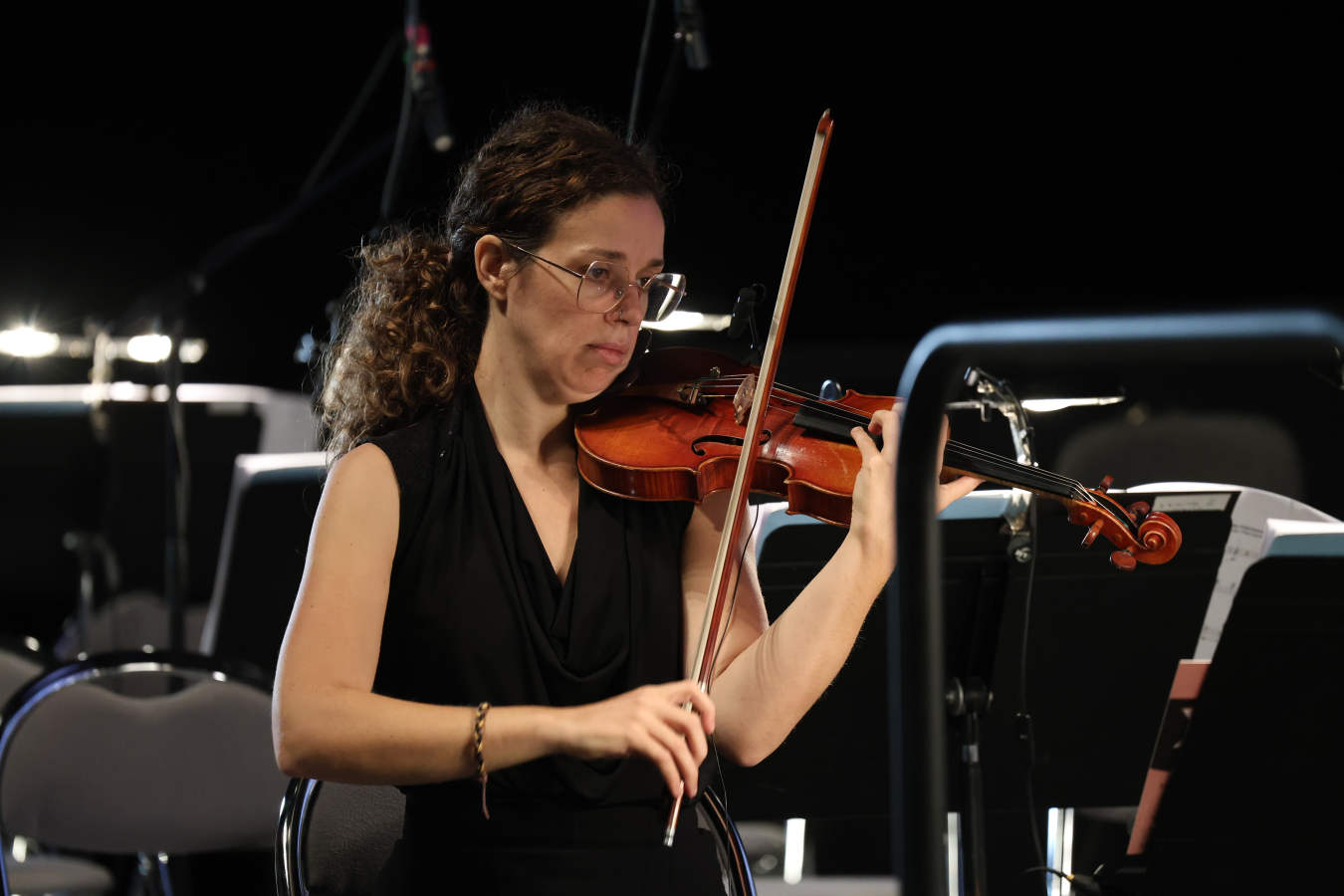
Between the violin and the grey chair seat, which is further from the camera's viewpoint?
the grey chair seat

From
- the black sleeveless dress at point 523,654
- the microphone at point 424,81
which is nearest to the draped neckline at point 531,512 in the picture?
the black sleeveless dress at point 523,654

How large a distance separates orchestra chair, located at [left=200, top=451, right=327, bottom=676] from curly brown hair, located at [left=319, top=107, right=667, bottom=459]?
461mm

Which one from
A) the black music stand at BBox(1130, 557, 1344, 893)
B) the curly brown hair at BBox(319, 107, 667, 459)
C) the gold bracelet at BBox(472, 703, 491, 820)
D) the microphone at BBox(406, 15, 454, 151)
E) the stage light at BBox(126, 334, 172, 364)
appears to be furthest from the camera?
the stage light at BBox(126, 334, 172, 364)

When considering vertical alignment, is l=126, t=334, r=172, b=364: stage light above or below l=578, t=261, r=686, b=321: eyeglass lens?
above

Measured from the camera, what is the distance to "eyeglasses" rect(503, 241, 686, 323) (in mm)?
1213

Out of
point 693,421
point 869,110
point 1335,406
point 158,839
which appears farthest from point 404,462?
point 869,110

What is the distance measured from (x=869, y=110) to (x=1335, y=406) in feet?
5.60

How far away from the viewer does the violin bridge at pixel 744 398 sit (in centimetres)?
132

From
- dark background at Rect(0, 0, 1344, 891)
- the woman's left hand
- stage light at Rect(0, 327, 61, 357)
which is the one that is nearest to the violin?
the woman's left hand

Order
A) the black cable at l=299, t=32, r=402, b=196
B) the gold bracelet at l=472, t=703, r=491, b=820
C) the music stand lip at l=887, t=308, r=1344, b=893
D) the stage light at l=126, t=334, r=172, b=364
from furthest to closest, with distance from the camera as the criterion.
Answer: the stage light at l=126, t=334, r=172, b=364 < the black cable at l=299, t=32, r=402, b=196 < the gold bracelet at l=472, t=703, r=491, b=820 < the music stand lip at l=887, t=308, r=1344, b=893


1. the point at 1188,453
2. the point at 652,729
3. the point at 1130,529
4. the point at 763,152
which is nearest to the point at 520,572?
the point at 652,729

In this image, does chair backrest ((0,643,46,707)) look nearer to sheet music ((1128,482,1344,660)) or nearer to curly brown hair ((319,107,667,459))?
curly brown hair ((319,107,667,459))

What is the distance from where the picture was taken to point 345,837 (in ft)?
4.04

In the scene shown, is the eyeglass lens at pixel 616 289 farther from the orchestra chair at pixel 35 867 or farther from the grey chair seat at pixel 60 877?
the grey chair seat at pixel 60 877
